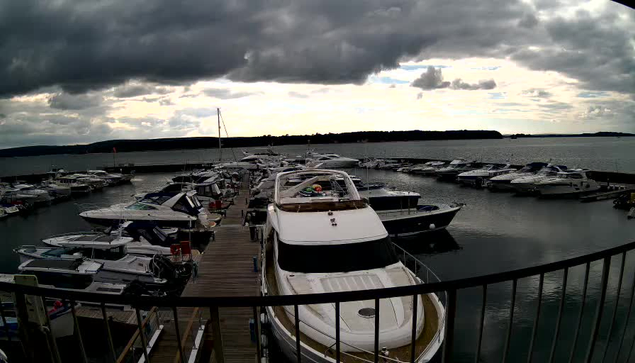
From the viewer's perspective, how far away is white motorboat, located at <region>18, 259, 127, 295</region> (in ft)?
44.9

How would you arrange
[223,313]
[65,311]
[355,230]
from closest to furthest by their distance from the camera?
[355,230] < [223,313] < [65,311]

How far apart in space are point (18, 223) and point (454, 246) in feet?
120

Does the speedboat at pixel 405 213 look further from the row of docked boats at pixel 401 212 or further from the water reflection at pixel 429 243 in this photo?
the water reflection at pixel 429 243

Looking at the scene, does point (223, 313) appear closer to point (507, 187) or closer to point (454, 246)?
point (454, 246)

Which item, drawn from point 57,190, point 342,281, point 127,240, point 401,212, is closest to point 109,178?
point 57,190

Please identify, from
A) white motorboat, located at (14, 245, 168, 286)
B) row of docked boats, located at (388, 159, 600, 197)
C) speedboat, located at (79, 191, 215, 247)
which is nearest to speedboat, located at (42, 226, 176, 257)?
white motorboat, located at (14, 245, 168, 286)

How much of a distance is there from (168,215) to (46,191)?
93.4 feet

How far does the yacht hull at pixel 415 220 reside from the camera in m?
22.8

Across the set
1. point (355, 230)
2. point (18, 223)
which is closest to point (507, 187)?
point (355, 230)

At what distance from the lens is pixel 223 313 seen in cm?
1023

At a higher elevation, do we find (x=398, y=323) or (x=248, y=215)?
(x=398, y=323)

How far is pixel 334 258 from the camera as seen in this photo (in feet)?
28.6

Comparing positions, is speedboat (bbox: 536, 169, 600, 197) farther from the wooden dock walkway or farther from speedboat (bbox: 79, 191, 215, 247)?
speedboat (bbox: 79, 191, 215, 247)

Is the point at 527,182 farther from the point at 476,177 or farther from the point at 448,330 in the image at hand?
the point at 448,330
